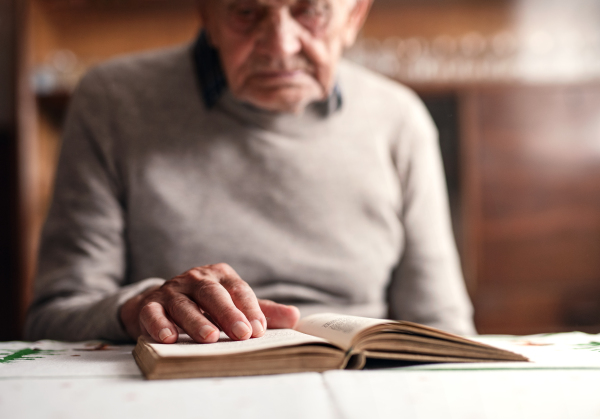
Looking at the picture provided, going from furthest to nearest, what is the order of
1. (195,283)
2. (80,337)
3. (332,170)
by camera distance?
1. (332,170)
2. (80,337)
3. (195,283)

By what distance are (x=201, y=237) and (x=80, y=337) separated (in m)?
0.29

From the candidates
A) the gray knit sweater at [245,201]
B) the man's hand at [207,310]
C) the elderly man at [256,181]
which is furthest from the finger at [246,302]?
the gray knit sweater at [245,201]

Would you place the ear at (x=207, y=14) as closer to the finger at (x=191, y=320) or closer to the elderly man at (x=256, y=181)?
the elderly man at (x=256, y=181)

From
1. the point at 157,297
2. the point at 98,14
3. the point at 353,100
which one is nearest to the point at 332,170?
the point at 353,100

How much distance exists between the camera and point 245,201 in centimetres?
107

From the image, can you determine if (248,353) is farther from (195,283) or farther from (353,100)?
(353,100)

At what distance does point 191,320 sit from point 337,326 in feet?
0.51

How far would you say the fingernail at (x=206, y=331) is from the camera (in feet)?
1.87

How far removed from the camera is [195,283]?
66 centimetres

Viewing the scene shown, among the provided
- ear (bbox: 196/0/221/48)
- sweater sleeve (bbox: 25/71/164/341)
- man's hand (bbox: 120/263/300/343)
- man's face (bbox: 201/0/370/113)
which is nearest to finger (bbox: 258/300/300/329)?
man's hand (bbox: 120/263/300/343)

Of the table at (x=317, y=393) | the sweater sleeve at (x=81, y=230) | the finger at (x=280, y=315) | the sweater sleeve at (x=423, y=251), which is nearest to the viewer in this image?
the table at (x=317, y=393)

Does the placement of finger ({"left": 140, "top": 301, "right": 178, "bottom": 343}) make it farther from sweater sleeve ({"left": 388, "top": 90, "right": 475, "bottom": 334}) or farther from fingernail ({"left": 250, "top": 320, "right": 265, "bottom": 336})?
sweater sleeve ({"left": 388, "top": 90, "right": 475, "bottom": 334})

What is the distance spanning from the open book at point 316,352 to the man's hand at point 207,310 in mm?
18

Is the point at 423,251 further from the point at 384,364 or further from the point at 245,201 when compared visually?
the point at 384,364
